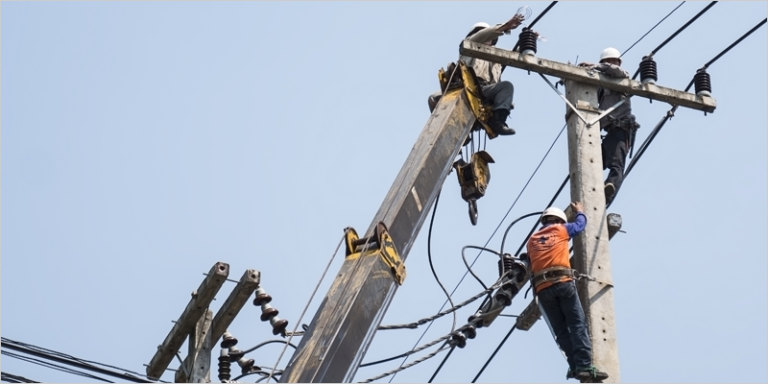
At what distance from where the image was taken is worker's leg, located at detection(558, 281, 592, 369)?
36.9 feet

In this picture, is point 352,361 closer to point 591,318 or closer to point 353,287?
point 353,287

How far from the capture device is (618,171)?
13719 millimetres

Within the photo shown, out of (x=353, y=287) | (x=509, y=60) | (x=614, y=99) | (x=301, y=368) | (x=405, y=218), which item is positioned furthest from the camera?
(x=614, y=99)

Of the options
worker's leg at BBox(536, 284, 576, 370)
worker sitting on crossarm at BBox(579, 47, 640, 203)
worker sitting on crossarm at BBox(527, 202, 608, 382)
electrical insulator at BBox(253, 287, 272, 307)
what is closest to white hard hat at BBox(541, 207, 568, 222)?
worker sitting on crossarm at BBox(527, 202, 608, 382)

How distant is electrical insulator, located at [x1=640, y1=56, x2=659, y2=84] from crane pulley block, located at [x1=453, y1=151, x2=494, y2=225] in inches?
60.9

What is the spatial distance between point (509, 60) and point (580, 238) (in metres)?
1.75

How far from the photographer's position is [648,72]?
13.2 metres

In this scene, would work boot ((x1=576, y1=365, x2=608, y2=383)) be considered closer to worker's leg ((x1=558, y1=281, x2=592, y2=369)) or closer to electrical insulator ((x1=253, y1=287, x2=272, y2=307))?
worker's leg ((x1=558, y1=281, x2=592, y2=369))

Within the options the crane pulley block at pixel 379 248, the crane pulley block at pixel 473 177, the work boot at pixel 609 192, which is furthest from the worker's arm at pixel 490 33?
the crane pulley block at pixel 379 248

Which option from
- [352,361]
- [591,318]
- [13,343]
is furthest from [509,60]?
[13,343]

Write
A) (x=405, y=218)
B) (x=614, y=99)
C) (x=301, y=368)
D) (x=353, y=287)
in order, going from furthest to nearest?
(x=614, y=99), (x=405, y=218), (x=353, y=287), (x=301, y=368)

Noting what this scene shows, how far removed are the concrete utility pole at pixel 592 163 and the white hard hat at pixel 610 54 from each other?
817mm

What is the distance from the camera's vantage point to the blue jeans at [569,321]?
37.0ft

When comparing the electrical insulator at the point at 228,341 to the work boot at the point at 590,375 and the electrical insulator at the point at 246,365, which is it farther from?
the work boot at the point at 590,375
